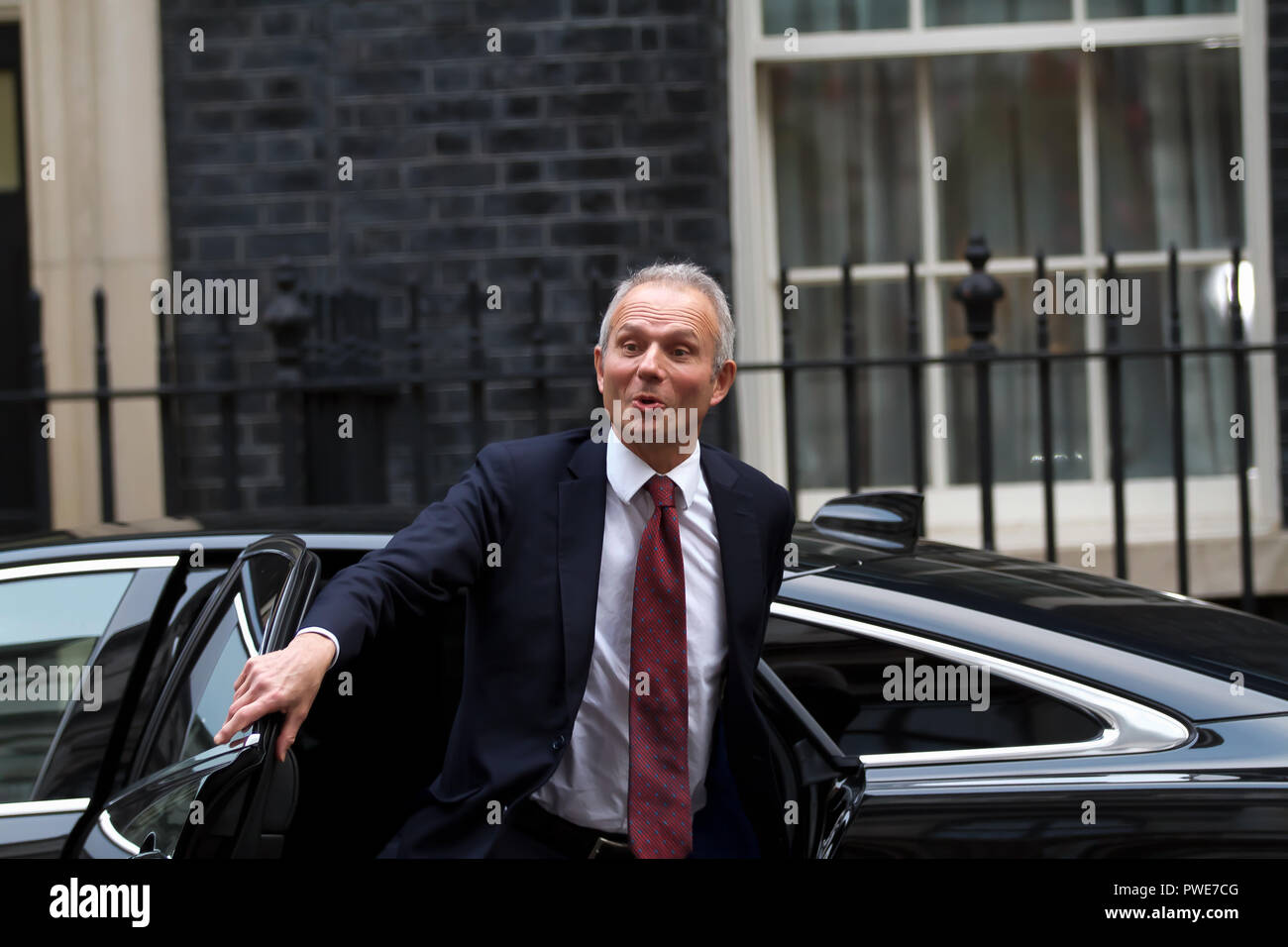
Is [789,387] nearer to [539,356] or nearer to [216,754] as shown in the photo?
[539,356]

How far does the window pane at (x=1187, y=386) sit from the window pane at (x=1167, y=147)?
227mm

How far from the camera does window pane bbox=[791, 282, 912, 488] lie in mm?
6535

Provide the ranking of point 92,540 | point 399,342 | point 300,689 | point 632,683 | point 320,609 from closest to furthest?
point 300,689, point 320,609, point 632,683, point 92,540, point 399,342

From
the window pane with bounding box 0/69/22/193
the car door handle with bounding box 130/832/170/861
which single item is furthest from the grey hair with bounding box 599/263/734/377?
the window pane with bounding box 0/69/22/193

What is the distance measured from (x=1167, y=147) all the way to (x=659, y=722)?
17.2 ft

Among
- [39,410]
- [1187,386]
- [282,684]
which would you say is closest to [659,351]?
[282,684]

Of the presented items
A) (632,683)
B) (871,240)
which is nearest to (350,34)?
(871,240)

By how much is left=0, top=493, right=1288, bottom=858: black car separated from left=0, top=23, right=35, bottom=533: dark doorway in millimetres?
3891

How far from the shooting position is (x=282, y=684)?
6.05 ft

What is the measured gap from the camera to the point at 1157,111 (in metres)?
6.55

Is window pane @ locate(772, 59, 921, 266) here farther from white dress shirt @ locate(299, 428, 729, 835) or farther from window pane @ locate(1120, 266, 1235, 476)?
white dress shirt @ locate(299, 428, 729, 835)

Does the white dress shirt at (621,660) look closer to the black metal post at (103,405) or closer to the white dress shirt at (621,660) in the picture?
the white dress shirt at (621,660)

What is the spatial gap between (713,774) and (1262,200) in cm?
498

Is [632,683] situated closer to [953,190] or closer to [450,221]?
[450,221]
